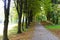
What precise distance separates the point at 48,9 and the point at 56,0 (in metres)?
11.5

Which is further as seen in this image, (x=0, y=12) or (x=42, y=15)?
(x=42, y=15)

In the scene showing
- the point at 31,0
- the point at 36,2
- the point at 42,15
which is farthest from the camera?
the point at 42,15

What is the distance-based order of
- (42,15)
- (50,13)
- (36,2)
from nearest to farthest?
(36,2), (50,13), (42,15)

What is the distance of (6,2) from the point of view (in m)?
16.2

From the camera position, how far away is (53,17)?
5506 centimetres

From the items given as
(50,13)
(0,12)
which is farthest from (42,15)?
(0,12)

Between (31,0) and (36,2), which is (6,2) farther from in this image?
(36,2)

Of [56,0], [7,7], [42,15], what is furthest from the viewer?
[42,15]

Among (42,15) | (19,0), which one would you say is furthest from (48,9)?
(19,0)

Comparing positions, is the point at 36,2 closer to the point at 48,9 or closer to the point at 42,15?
the point at 48,9

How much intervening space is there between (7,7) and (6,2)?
1.55ft

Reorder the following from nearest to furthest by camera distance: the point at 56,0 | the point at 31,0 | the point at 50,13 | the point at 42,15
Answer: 1. the point at 31,0
2. the point at 50,13
3. the point at 56,0
4. the point at 42,15

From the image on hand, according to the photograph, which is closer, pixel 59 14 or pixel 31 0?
pixel 31 0

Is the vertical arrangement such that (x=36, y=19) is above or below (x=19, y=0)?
below
